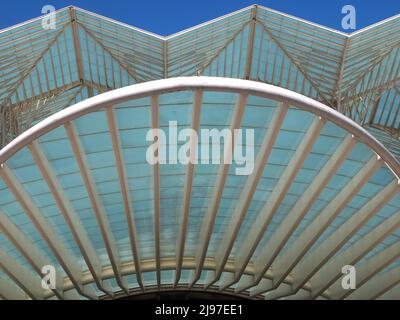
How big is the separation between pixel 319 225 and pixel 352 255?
1.84 m

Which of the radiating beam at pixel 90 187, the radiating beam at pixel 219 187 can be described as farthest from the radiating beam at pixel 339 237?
the radiating beam at pixel 90 187

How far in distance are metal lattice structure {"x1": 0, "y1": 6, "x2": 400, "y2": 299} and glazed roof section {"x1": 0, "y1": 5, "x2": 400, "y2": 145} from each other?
396mm

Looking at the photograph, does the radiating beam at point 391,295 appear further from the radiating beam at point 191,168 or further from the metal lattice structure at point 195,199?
the radiating beam at point 191,168

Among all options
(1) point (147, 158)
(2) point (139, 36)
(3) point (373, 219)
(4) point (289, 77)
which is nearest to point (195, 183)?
(1) point (147, 158)

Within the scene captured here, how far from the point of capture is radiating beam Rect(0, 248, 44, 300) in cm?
1755

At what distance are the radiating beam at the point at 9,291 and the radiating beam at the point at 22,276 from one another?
57 cm

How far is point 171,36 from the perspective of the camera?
105ft

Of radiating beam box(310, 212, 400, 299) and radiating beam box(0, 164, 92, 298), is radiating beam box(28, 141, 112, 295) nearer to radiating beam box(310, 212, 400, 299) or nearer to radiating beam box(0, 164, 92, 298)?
radiating beam box(0, 164, 92, 298)

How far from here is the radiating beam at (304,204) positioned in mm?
14242

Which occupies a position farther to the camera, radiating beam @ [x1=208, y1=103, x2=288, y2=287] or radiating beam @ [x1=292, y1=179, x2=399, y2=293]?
radiating beam @ [x1=292, y1=179, x2=399, y2=293]

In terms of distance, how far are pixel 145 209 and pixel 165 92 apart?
19.6 feet

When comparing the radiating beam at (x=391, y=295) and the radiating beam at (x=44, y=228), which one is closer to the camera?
the radiating beam at (x=44, y=228)

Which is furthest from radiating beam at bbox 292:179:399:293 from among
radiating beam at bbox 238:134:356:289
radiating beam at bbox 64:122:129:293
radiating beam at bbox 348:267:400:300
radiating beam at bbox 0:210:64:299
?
radiating beam at bbox 0:210:64:299

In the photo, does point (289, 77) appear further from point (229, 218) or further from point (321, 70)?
point (229, 218)
